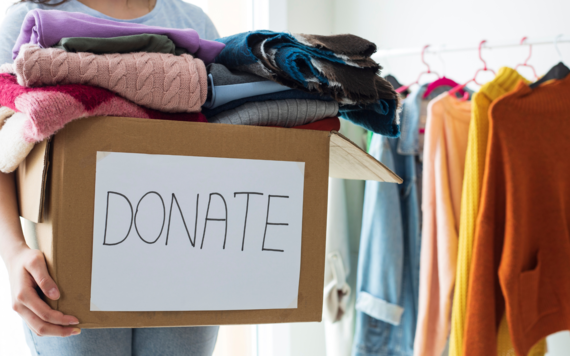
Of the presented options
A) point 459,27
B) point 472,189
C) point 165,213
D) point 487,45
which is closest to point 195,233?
point 165,213

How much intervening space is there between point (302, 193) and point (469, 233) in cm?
54

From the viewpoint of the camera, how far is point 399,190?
1071 millimetres

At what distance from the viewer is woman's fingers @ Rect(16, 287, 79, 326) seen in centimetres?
38

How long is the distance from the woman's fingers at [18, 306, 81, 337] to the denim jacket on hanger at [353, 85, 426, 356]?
30.4 inches

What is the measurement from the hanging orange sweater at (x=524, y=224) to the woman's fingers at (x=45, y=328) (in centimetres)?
72

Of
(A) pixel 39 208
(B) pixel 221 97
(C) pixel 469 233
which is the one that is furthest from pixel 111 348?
(C) pixel 469 233

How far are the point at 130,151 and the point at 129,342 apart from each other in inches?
13.5

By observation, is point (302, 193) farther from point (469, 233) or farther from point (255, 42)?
point (469, 233)

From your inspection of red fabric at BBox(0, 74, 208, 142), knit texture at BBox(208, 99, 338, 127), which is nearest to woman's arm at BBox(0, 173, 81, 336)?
red fabric at BBox(0, 74, 208, 142)

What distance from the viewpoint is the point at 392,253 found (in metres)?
1.00

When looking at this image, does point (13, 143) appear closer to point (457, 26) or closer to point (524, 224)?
point (524, 224)

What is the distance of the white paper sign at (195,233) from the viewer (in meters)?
0.39

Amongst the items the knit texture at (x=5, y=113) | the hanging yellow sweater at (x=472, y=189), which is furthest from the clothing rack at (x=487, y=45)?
the knit texture at (x=5, y=113)

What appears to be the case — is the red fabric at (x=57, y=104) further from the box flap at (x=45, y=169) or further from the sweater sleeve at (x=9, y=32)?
the sweater sleeve at (x=9, y=32)
